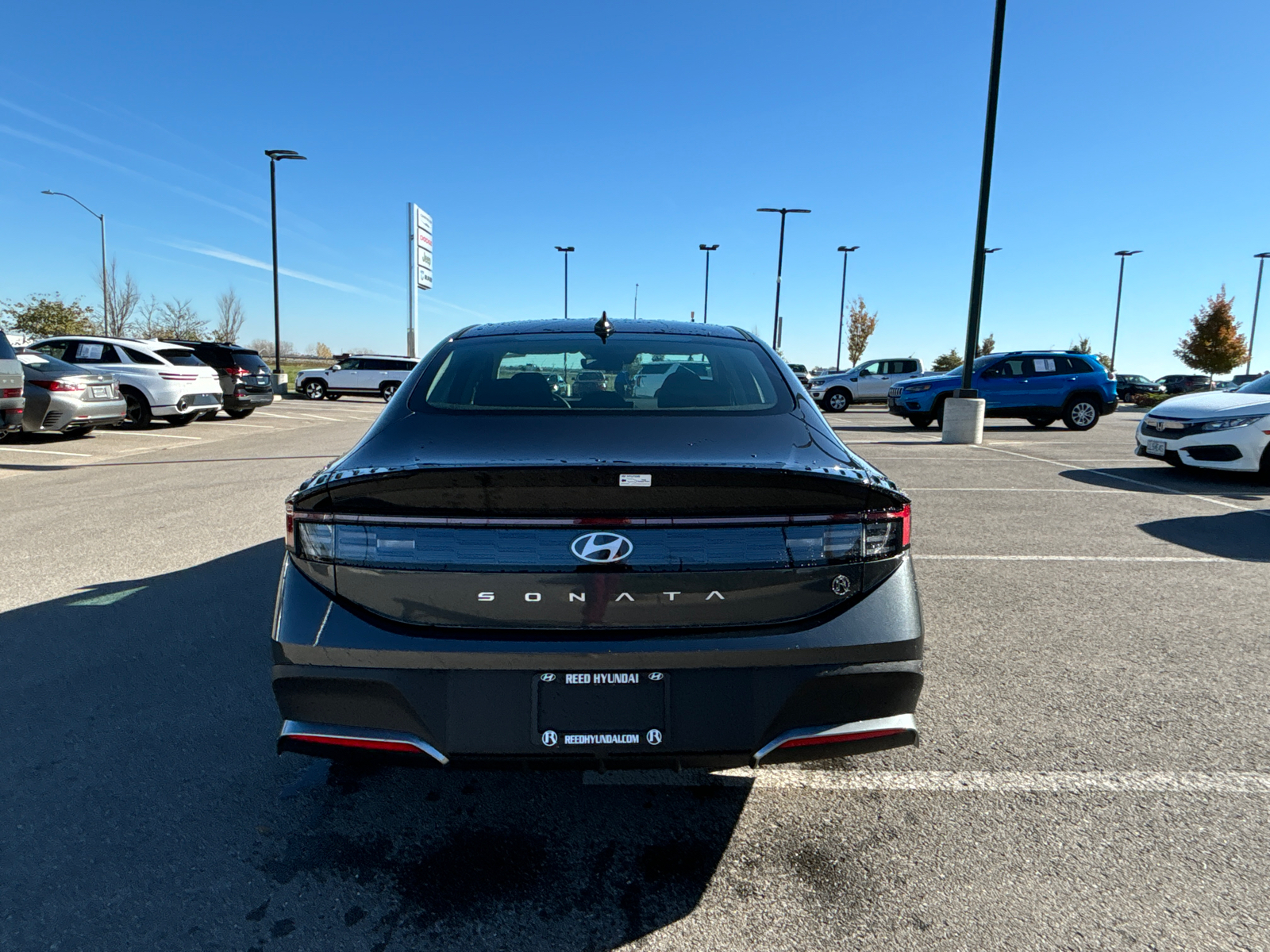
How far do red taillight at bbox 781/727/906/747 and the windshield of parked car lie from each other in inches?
412

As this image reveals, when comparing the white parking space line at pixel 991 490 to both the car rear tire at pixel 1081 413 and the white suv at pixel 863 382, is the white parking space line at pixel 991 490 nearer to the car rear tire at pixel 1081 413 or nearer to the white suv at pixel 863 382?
the car rear tire at pixel 1081 413

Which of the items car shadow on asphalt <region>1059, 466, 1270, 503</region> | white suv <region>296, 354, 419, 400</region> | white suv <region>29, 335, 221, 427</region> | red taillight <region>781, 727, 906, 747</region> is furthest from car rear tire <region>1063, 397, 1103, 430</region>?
white suv <region>296, 354, 419, 400</region>

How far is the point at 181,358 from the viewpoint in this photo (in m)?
16.2

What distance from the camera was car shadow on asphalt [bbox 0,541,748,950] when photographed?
Answer: 204 centimetres

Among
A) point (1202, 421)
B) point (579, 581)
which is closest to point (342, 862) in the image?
point (579, 581)

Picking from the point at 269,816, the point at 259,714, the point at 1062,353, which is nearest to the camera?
the point at 269,816

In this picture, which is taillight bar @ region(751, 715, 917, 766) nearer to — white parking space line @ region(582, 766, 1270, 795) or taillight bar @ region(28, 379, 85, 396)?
white parking space line @ region(582, 766, 1270, 795)

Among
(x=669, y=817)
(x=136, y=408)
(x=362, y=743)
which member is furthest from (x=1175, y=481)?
(x=136, y=408)

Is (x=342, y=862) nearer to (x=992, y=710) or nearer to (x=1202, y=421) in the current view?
(x=992, y=710)

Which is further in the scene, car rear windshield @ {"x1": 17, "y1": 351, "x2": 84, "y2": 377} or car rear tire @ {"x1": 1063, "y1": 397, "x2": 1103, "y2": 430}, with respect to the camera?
car rear tire @ {"x1": 1063, "y1": 397, "x2": 1103, "y2": 430}

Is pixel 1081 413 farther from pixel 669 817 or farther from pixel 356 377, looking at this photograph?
pixel 356 377

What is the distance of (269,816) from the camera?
2514 mm

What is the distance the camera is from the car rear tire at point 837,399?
28.4 meters

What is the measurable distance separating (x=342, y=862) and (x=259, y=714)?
1.10 m
